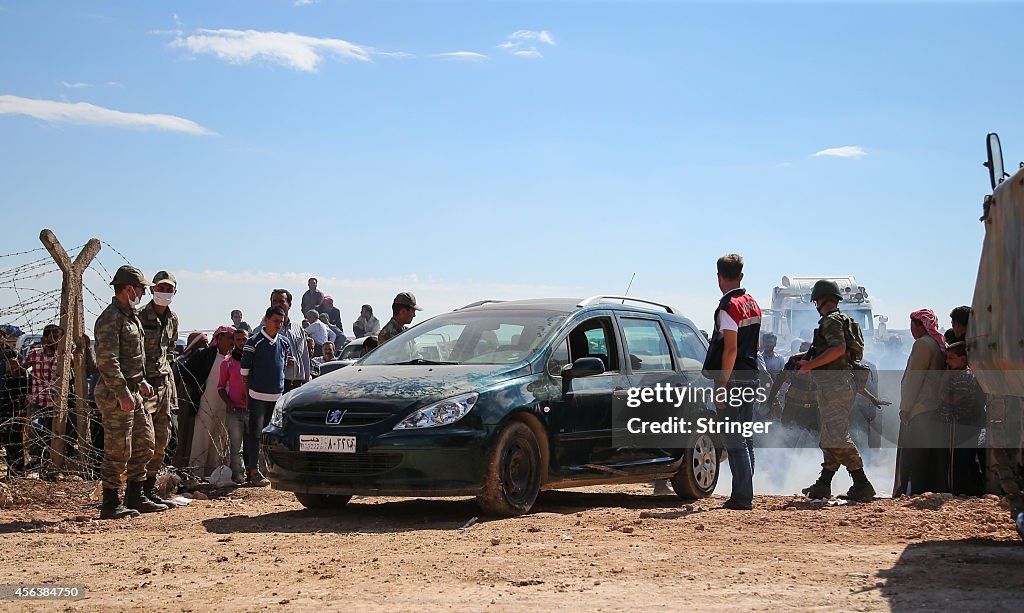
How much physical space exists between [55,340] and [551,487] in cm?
601

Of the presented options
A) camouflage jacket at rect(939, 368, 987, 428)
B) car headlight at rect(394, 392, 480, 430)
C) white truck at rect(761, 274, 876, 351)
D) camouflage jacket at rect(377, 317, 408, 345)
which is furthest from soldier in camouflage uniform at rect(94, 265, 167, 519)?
white truck at rect(761, 274, 876, 351)

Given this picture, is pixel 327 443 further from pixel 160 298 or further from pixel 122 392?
pixel 160 298

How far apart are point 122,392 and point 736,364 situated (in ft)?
16.6

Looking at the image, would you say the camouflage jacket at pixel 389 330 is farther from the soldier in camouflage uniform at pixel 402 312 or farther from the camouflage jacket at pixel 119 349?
the camouflage jacket at pixel 119 349

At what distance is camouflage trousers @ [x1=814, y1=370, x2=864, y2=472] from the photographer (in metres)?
10.4

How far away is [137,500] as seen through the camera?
1005cm

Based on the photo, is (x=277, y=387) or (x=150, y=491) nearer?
(x=150, y=491)

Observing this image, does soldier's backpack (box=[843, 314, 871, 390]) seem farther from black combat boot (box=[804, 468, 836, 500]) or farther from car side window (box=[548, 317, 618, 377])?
car side window (box=[548, 317, 618, 377])

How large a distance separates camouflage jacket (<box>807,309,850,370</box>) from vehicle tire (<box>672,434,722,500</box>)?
1366 millimetres

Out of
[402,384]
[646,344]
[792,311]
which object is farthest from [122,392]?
[792,311]

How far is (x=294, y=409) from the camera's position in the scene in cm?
929

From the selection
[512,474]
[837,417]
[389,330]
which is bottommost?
[512,474]

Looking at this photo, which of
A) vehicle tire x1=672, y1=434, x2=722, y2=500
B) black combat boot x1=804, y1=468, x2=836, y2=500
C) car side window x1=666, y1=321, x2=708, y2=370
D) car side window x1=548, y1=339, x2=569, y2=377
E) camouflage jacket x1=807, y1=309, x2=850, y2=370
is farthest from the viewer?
car side window x1=666, y1=321, x2=708, y2=370

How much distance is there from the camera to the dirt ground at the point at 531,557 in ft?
20.2
